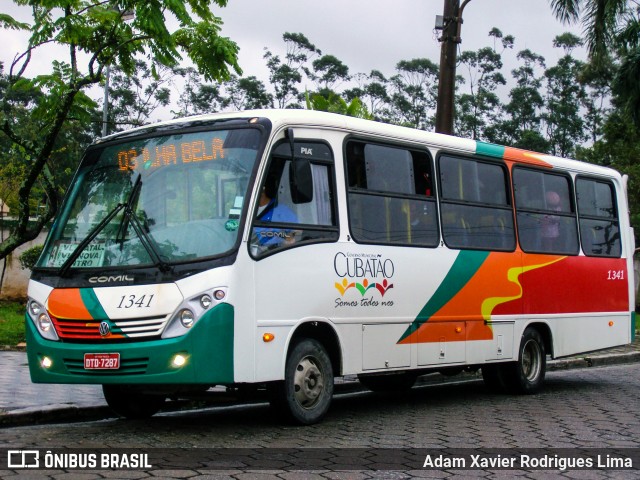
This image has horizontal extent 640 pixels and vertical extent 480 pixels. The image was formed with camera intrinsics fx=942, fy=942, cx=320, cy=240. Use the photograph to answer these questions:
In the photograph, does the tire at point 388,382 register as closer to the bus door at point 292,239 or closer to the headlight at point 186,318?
the bus door at point 292,239

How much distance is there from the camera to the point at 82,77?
10180 mm

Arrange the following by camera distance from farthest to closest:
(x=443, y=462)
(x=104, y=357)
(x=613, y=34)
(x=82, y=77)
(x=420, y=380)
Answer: (x=613, y=34)
(x=420, y=380)
(x=82, y=77)
(x=104, y=357)
(x=443, y=462)

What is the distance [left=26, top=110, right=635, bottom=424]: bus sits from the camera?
792 centimetres

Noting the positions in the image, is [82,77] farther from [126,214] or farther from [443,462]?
[443,462]

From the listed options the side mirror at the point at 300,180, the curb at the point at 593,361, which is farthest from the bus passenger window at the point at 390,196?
the curb at the point at 593,361

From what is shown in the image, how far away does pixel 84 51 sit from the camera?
10398mm

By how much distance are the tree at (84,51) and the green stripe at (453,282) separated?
3433 millimetres

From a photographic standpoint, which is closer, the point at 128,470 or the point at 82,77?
the point at 128,470

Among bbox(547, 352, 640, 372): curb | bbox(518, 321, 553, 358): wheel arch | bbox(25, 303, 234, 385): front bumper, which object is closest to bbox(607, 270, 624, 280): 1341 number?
bbox(518, 321, 553, 358): wheel arch

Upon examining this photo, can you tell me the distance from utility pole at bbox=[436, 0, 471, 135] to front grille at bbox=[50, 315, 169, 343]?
7.96 m

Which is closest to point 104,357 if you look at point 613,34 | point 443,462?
point 443,462

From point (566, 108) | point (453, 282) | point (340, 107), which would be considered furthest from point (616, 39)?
point (566, 108)

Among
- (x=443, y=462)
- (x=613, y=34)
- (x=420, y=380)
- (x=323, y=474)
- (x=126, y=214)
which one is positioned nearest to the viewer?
(x=323, y=474)

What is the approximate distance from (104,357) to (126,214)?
4.35 ft
